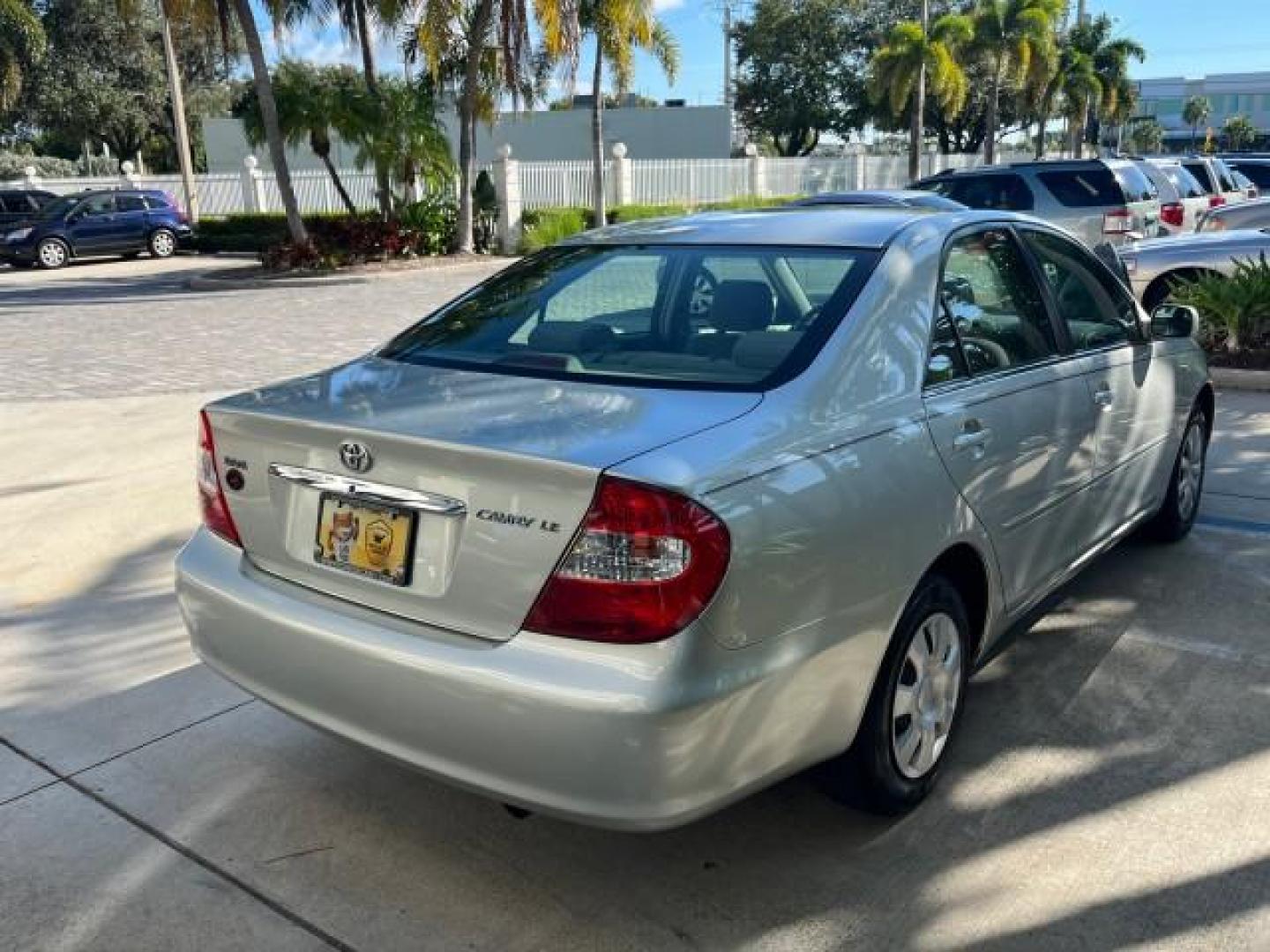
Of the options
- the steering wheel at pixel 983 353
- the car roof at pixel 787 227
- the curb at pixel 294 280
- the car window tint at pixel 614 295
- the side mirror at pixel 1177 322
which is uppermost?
the car roof at pixel 787 227

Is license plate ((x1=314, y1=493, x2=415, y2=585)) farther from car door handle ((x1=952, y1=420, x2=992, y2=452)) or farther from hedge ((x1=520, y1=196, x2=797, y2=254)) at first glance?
hedge ((x1=520, y1=196, x2=797, y2=254))

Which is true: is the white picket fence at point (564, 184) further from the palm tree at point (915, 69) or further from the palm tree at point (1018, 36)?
the palm tree at point (1018, 36)

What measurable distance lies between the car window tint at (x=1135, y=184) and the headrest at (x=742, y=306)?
38.6 feet

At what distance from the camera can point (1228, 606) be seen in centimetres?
451

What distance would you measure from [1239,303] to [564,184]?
21.9 metres

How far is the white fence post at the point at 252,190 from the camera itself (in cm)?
2983

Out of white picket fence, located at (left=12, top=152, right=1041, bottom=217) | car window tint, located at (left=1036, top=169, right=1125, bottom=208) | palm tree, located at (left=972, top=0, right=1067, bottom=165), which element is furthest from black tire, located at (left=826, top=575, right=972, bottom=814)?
palm tree, located at (left=972, top=0, right=1067, bottom=165)

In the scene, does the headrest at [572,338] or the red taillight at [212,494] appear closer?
the red taillight at [212,494]

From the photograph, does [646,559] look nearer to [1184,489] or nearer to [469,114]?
[1184,489]

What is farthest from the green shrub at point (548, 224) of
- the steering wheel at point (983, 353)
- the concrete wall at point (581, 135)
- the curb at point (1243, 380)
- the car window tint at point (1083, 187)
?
the steering wheel at point (983, 353)

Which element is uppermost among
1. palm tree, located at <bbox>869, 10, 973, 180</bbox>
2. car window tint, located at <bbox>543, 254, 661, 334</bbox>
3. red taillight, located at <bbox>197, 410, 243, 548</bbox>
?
palm tree, located at <bbox>869, 10, 973, 180</bbox>

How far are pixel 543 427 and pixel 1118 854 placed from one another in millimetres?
1863

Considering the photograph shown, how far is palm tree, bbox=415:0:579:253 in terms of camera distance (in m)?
20.1

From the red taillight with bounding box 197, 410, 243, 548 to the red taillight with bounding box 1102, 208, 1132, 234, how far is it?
12545 millimetres
